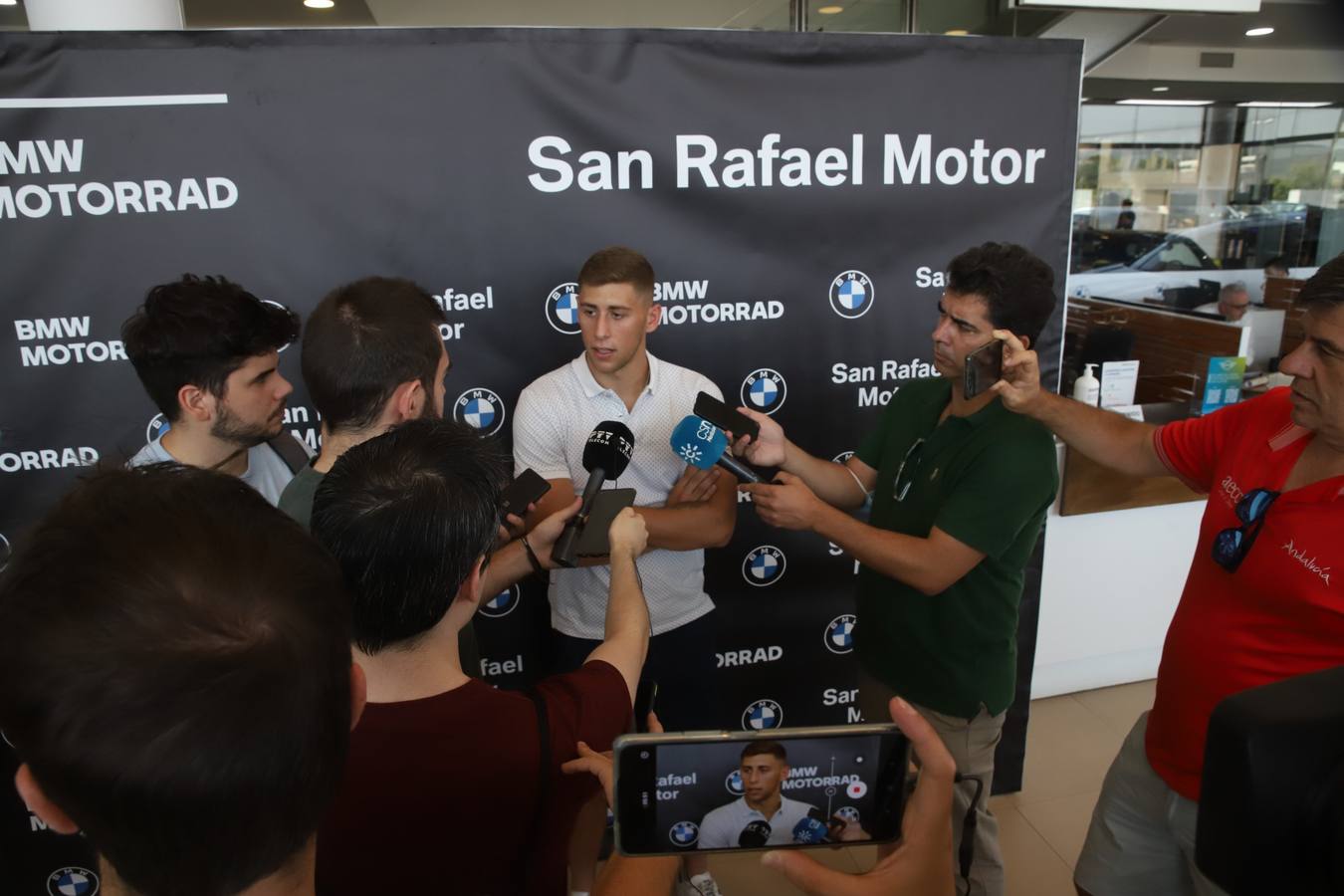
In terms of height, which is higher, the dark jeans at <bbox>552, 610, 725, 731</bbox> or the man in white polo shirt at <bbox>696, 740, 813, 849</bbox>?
the man in white polo shirt at <bbox>696, 740, 813, 849</bbox>

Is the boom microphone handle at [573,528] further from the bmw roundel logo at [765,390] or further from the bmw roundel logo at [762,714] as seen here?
the bmw roundel logo at [762,714]

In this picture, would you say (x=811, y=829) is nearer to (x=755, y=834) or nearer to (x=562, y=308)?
(x=755, y=834)

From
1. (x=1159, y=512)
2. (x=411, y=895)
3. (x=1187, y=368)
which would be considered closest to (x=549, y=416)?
(x=411, y=895)

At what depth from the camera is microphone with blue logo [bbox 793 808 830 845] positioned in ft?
2.77

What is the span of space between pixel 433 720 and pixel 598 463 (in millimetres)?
726

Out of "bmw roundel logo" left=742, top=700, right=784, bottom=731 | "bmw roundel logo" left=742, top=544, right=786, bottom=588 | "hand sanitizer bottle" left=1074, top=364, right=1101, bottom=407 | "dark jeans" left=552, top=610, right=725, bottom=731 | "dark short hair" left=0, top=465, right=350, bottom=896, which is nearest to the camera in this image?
"dark short hair" left=0, top=465, right=350, bottom=896

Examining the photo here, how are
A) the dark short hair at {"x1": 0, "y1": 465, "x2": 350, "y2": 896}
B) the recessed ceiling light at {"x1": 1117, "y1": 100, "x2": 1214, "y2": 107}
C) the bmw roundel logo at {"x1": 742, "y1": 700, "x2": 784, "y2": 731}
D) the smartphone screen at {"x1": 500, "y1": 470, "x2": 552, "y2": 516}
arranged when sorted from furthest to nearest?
the recessed ceiling light at {"x1": 1117, "y1": 100, "x2": 1214, "y2": 107} < the bmw roundel logo at {"x1": 742, "y1": 700, "x2": 784, "y2": 731} < the smartphone screen at {"x1": 500, "y1": 470, "x2": 552, "y2": 516} < the dark short hair at {"x1": 0, "y1": 465, "x2": 350, "y2": 896}

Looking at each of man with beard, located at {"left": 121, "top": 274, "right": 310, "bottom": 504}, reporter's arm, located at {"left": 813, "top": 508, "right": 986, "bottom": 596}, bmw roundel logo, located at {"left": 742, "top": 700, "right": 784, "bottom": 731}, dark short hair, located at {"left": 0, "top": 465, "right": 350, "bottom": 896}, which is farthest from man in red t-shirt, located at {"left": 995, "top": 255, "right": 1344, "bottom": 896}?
man with beard, located at {"left": 121, "top": 274, "right": 310, "bottom": 504}

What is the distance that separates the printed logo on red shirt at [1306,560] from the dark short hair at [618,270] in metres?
1.28

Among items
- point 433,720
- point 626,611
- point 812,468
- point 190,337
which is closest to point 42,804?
point 433,720

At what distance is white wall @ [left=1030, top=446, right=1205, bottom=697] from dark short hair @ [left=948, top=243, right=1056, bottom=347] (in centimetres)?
140

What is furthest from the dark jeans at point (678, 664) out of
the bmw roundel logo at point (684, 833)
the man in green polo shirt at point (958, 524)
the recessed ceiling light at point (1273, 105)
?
the recessed ceiling light at point (1273, 105)

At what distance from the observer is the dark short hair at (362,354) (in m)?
1.44

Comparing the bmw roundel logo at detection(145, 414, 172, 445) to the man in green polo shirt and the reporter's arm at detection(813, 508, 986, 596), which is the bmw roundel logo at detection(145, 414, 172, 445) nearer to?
the man in green polo shirt
